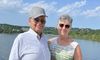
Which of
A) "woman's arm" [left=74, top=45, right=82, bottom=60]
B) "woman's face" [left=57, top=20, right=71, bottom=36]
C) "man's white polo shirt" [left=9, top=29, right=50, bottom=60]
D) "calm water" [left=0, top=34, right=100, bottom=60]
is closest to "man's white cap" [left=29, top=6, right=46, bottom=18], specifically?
"man's white polo shirt" [left=9, top=29, right=50, bottom=60]

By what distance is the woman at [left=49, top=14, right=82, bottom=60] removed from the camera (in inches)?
119

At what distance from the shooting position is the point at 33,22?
2.86 m

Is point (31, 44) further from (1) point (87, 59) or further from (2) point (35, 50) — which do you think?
(1) point (87, 59)

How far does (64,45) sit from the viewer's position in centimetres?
312

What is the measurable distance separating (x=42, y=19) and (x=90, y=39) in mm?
58565

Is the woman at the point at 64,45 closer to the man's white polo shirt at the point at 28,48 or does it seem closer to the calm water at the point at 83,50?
the man's white polo shirt at the point at 28,48

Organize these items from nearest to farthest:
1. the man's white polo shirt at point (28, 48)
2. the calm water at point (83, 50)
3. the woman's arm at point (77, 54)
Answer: the man's white polo shirt at point (28, 48), the woman's arm at point (77, 54), the calm water at point (83, 50)

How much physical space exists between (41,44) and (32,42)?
3.8 inches

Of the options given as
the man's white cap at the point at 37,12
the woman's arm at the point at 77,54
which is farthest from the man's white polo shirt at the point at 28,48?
the woman's arm at the point at 77,54

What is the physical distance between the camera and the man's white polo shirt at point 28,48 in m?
2.81

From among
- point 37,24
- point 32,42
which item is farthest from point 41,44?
point 37,24

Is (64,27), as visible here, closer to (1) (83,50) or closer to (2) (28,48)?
(2) (28,48)

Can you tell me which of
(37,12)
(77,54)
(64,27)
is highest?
(37,12)

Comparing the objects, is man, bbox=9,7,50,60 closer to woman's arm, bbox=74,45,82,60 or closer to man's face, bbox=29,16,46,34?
man's face, bbox=29,16,46,34
